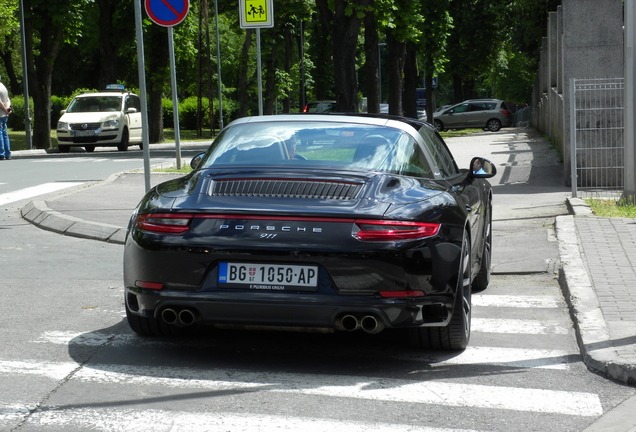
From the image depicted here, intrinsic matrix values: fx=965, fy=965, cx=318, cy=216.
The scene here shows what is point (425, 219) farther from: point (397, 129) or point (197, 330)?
point (197, 330)

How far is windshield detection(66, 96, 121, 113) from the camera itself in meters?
29.7

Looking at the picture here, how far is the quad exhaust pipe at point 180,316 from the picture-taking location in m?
5.13

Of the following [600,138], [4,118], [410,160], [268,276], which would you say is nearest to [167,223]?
[268,276]

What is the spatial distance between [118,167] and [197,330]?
1459 cm

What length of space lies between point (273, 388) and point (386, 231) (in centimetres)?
98

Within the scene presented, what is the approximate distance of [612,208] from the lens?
11883 mm

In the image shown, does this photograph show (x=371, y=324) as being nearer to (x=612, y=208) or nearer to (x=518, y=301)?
(x=518, y=301)

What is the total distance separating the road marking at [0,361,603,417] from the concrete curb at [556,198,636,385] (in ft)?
1.24

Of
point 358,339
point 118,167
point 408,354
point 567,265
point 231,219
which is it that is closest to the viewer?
point 231,219

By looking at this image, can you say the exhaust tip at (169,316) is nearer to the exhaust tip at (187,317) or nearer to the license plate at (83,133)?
the exhaust tip at (187,317)

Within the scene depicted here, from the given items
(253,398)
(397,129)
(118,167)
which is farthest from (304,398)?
(118,167)

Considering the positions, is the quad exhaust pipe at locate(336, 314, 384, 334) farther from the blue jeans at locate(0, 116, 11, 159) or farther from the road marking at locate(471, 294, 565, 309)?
the blue jeans at locate(0, 116, 11, 159)

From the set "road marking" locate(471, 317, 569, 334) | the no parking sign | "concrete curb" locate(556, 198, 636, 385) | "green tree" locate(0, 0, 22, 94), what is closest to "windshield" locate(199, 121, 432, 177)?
"road marking" locate(471, 317, 569, 334)

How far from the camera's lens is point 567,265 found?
26.5 feet
